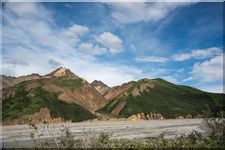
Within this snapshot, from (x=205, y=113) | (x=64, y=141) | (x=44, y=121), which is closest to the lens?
(x=44, y=121)

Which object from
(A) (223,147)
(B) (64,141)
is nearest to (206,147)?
(A) (223,147)

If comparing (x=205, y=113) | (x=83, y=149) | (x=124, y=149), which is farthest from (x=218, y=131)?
(x=83, y=149)

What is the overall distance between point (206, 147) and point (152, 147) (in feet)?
8.03

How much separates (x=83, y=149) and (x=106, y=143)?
113 cm

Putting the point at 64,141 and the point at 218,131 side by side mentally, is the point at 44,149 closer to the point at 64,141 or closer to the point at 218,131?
the point at 64,141

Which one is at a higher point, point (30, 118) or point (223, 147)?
point (30, 118)

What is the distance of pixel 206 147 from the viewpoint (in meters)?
14.3

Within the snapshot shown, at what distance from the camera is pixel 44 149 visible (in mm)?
15688

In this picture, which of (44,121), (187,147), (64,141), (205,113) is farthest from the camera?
(205,113)

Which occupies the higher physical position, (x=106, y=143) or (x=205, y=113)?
(x=205, y=113)

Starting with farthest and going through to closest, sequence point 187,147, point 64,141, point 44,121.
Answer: point 64,141 < point 187,147 < point 44,121

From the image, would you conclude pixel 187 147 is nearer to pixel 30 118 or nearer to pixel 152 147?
pixel 152 147

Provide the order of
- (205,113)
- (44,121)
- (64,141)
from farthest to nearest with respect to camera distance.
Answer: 1. (205,113)
2. (64,141)
3. (44,121)

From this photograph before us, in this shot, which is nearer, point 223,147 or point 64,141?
point 223,147
